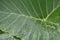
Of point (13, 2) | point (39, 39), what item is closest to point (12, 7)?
point (13, 2)

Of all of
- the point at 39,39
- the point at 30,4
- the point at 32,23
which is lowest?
the point at 39,39

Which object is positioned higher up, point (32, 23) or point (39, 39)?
point (32, 23)

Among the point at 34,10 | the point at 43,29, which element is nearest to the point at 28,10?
the point at 34,10

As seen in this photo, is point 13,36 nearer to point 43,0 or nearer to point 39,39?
point 39,39

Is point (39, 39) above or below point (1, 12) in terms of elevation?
below

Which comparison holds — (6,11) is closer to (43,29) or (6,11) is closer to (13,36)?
(13,36)

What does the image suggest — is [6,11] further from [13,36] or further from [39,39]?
[39,39]

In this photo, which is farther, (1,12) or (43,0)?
(1,12)
